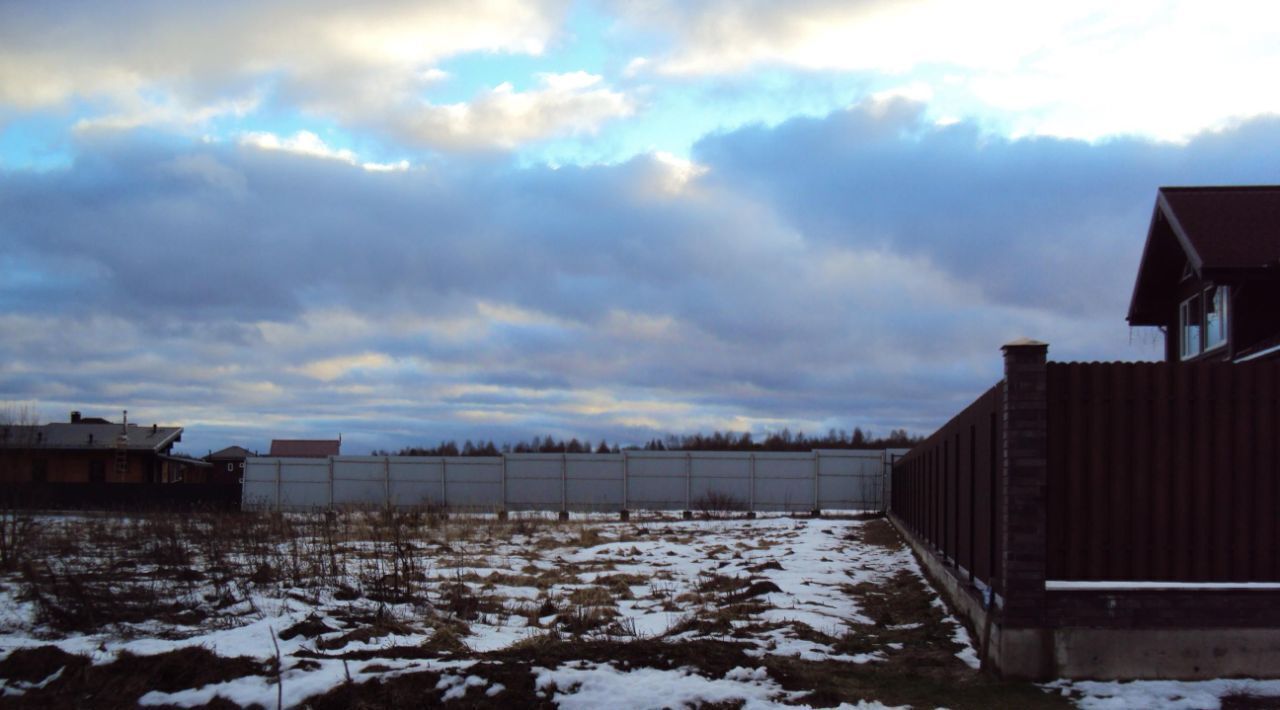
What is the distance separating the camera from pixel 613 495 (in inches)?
1377

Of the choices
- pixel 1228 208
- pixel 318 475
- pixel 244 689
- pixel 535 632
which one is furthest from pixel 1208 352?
pixel 318 475

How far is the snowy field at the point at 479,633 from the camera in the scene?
21.7 feet

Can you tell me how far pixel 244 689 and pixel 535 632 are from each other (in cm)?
363

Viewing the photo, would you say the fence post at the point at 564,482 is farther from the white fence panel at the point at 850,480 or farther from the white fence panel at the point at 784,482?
the white fence panel at the point at 850,480

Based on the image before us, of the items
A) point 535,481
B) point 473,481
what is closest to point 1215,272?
point 535,481

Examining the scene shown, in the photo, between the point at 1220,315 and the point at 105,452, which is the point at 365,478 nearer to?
the point at 105,452

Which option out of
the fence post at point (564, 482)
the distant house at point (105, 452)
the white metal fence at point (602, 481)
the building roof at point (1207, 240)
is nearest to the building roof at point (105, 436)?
the distant house at point (105, 452)

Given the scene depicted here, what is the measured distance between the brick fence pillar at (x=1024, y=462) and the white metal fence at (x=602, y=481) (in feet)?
87.7

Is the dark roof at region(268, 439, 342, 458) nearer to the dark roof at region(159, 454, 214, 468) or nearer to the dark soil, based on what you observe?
→ the dark roof at region(159, 454, 214, 468)

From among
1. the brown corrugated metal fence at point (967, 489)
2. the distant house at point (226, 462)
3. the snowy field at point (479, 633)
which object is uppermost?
the brown corrugated metal fence at point (967, 489)

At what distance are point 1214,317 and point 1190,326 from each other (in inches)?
81.0

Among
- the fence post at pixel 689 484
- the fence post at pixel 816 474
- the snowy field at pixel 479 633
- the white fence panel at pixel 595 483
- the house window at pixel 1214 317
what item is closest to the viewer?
the snowy field at pixel 479 633

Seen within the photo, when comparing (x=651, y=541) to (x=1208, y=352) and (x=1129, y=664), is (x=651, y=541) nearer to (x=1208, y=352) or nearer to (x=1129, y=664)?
(x=1208, y=352)

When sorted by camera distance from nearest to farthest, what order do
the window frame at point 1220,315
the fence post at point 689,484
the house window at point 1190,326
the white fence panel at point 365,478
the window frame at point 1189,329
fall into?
the window frame at point 1220,315 < the window frame at point 1189,329 < the house window at point 1190,326 < the fence post at point 689,484 < the white fence panel at point 365,478
